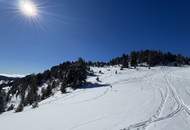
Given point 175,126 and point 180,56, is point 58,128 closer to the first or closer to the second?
point 175,126

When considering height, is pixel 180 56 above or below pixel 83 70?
above

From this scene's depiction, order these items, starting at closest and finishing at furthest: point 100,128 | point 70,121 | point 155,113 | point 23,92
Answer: point 100,128
point 70,121
point 155,113
point 23,92

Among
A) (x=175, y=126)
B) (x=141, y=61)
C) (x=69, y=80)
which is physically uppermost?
(x=141, y=61)

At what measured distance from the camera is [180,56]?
500 ft

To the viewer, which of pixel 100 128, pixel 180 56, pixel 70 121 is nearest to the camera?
pixel 100 128

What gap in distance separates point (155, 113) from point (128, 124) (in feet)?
15.2

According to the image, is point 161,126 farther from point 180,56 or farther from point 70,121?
point 180,56

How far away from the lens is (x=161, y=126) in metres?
14.1

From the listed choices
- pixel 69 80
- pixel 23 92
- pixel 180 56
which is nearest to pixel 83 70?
pixel 69 80

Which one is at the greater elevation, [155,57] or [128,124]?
[155,57]

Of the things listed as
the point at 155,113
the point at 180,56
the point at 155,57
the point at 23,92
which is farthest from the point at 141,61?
the point at 155,113

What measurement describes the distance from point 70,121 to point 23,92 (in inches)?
3791

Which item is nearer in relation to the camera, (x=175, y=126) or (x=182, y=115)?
(x=175, y=126)

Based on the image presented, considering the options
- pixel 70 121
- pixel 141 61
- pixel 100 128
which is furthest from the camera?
pixel 141 61
